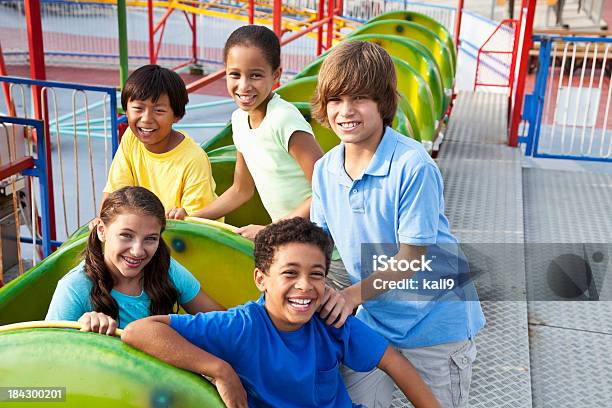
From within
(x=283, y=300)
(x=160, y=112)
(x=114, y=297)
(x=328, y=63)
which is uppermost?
(x=328, y=63)

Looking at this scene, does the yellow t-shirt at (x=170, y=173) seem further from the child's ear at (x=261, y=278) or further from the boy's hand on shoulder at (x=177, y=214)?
the child's ear at (x=261, y=278)

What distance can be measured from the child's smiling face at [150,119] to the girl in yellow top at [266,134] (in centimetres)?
22

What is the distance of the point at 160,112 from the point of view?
2.19 metres

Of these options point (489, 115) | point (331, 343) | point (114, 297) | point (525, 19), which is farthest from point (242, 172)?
point (489, 115)

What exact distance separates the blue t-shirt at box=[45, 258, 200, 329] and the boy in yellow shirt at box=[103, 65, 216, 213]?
19.6 inches

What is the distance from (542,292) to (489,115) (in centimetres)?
302

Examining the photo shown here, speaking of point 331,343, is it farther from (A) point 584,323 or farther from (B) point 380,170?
(A) point 584,323

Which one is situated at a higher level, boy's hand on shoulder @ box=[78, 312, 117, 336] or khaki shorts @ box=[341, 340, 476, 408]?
boy's hand on shoulder @ box=[78, 312, 117, 336]

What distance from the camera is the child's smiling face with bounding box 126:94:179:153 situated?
2.18m

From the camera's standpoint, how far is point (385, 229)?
5.05 feet

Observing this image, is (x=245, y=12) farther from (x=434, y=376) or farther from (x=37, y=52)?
(x=434, y=376)

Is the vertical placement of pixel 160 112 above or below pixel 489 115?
above

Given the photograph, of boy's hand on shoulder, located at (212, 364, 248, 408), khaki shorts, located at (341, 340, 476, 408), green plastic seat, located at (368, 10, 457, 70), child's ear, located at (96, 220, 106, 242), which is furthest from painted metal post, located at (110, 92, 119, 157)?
green plastic seat, located at (368, 10, 457, 70)

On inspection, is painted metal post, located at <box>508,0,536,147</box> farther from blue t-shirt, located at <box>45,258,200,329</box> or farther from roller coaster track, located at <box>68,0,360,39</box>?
roller coaster track, located at <box>68,0,360,39</box>
